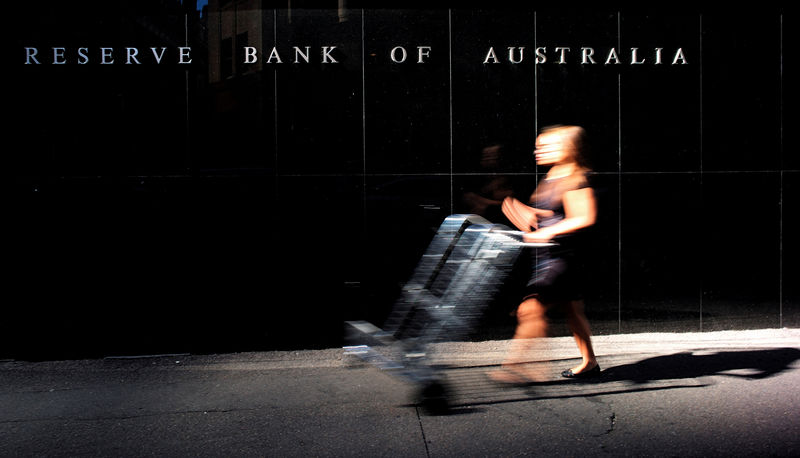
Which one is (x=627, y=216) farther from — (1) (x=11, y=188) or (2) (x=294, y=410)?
(1) (x=11, y=188)

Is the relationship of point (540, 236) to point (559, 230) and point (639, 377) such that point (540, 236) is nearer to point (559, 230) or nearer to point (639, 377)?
point (559, 230)

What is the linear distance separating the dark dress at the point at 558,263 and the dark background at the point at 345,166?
1.77 metres

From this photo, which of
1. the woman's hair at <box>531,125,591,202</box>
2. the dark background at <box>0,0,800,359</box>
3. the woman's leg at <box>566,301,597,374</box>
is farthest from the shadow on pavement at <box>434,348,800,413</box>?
the woman's hair at <box>531,125,591,202</box>

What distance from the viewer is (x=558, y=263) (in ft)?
16.5

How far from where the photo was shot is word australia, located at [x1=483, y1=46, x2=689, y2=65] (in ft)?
22.3

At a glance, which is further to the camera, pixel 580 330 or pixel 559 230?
pixel 580 330

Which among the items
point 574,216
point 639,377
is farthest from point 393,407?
point 639,377

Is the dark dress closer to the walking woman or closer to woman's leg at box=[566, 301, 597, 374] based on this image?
the walking woman

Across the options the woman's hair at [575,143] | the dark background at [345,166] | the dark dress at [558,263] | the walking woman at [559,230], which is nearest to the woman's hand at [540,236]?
the walking woman at [559,230]

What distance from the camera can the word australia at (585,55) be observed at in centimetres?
679

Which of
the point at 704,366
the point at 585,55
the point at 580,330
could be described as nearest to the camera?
the point at 580,330

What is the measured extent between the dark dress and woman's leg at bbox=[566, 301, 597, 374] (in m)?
0.13

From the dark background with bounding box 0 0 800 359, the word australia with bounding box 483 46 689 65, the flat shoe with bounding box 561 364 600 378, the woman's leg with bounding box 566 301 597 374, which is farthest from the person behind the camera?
the word australia with bounding box 483 46 689 65

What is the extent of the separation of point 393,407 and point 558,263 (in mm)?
1494
